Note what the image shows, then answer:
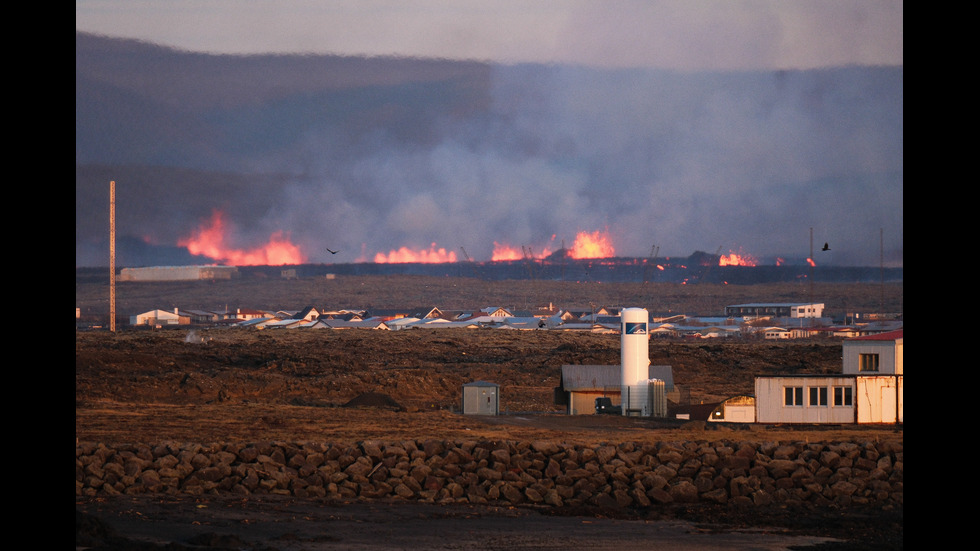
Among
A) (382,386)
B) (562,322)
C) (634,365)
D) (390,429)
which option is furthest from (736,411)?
(562,322)

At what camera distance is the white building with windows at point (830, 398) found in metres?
33.2

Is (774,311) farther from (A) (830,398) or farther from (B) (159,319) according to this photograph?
(A) (830,398)

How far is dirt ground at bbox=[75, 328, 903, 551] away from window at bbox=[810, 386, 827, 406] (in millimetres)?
1179

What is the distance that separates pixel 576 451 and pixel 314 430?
9.77 meters

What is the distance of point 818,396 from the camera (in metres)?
33.6

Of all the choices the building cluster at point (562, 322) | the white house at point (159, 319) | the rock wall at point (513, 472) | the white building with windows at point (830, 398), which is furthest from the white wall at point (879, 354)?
the white house at point (159, 319)

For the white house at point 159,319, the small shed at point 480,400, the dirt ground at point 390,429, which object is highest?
the white house at point 159,319

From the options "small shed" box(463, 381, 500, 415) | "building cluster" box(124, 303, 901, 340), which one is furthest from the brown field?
"building cluster" box(124, 303, 901, 340)

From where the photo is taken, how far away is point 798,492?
23984 millimetres

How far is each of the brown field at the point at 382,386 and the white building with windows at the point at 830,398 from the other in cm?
91

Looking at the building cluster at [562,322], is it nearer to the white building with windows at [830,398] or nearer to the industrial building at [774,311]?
the industrial building at [774,311]

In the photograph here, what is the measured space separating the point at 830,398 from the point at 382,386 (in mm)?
23056

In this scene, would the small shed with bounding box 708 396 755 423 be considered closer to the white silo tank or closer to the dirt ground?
the dirt ground
